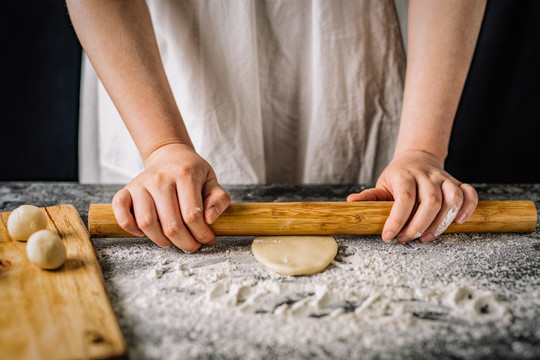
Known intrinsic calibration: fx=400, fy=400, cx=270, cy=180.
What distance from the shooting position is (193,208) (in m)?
0.85

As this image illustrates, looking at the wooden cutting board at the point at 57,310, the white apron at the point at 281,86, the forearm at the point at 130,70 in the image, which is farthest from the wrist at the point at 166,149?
the white apron at the point at 281,86

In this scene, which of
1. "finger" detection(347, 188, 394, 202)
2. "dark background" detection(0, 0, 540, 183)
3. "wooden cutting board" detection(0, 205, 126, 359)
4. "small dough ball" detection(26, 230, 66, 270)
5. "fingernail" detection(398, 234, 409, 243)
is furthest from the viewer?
"dark background" detection(0, 0, 540, 183)

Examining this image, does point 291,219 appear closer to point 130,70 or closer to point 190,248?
point 190,248

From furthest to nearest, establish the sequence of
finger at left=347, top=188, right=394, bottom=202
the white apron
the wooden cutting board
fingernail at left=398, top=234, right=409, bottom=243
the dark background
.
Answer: the dark background → the white apron → finger at left=347, top=188, right=394, bottom=202 → fingernail at left=398, top=234, right=409, bottom=243 → the wooden cutting board

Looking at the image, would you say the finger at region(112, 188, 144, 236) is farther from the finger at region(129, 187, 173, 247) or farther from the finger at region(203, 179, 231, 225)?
the finger at region(203, 179, 231, 225)

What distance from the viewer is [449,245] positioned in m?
0.97

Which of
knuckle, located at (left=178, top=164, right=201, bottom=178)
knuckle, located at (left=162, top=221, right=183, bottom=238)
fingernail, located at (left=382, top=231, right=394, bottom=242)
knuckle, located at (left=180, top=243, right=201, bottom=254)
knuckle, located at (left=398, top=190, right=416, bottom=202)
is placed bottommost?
knuckle, located at (left=180, top=243, right=201, bottom=254)

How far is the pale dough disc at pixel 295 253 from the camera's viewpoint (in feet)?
2.74

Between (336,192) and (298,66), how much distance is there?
480 mm

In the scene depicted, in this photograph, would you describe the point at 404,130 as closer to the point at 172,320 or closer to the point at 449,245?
the point at 449,245

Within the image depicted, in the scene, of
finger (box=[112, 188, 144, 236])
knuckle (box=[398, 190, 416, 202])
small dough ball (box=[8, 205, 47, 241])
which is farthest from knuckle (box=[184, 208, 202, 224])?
knuckle (box=[398, 190, 416, 202])

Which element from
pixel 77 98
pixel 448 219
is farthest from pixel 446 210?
pixel 77 98

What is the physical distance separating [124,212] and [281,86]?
0.81 metres

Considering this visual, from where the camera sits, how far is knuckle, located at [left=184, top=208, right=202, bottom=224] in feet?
2.77
